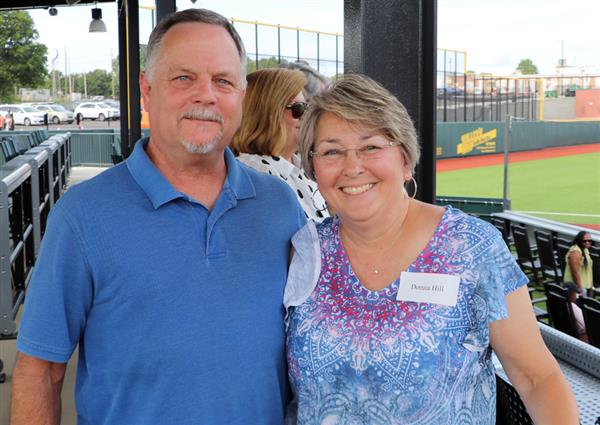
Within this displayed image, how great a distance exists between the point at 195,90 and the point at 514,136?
40902 mm

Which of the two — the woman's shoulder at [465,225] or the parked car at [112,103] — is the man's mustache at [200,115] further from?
the parked car at [112,103]

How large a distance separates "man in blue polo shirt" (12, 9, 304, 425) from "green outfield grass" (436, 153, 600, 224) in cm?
2549

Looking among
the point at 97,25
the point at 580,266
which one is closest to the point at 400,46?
the point at 580,266

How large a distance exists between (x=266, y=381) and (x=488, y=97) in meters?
40.1

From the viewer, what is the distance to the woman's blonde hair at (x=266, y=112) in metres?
2.43

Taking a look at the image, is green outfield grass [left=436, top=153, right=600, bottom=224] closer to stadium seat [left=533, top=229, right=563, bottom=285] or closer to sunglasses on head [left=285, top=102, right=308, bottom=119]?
stadium seat [left=533, top=229, right=563, bottom=285]

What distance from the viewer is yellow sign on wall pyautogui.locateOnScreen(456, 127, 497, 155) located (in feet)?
124

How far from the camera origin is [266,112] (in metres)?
2.45

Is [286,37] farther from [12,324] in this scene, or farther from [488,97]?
[12,324]

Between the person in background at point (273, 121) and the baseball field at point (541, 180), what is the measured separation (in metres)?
24.1

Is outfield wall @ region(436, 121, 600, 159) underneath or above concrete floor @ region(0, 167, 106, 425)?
above

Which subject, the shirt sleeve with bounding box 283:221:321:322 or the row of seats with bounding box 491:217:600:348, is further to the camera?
the row of seats with bounding box 491:217:600:348

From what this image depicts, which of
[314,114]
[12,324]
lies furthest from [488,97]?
[314,114]

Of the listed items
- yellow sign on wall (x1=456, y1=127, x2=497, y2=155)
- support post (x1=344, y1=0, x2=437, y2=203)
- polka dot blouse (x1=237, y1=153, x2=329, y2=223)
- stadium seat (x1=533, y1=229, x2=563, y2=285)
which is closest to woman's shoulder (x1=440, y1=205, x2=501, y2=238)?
polka dot blouse (x1=237, y1=153, x2=329, y2=223)
